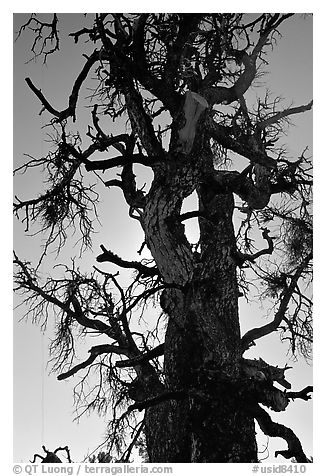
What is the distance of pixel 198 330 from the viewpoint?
2.31m

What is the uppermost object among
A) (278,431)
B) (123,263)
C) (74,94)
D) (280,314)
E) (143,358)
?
(74,94)

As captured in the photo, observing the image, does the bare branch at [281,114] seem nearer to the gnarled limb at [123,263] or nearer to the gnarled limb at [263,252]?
the gnarled limb at [263,252]

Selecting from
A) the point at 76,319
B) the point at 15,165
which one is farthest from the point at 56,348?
the point at 15,165

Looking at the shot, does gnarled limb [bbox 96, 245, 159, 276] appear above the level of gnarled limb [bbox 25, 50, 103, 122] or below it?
below

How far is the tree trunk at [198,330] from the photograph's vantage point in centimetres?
223

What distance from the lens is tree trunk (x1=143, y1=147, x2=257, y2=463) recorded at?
223cm

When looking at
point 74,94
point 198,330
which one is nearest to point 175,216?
point 198,330

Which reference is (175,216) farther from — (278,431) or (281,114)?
(278,431)

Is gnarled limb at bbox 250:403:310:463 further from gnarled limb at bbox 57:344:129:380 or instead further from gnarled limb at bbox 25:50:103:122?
gnarled limb at bbox 25:50:103:122

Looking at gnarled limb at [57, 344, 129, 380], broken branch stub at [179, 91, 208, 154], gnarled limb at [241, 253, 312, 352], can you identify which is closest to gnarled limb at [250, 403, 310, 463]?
gnarled limb at [241, 253, 312, 352]

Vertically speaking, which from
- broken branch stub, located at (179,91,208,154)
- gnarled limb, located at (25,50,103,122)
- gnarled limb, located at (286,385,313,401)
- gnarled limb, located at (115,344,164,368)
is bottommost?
gnarled limb, located at (286,385,313,401)

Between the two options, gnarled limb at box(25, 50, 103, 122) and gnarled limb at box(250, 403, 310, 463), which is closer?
gnarled limb at box(250, 403, 310, 463)

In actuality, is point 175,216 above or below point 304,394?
above

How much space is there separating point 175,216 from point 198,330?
355 millimetres
